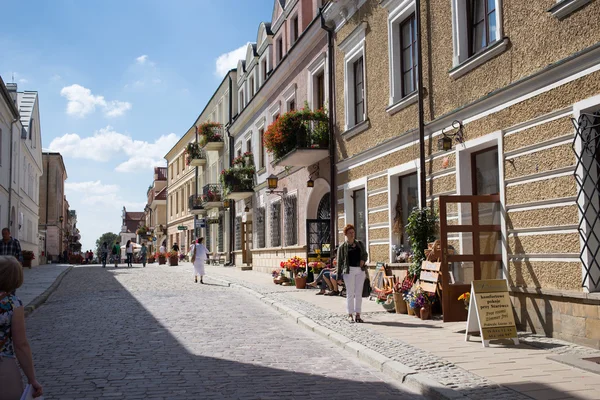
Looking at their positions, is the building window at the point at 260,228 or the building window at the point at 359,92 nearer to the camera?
the building window at the point at 359,92

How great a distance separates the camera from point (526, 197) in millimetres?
8562

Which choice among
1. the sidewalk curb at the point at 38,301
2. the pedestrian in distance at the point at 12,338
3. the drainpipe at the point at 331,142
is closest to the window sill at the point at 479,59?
the drainpipe at the point at 331,142

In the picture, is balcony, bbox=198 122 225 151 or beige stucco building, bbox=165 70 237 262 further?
balcony, bbox=198 122 225 151

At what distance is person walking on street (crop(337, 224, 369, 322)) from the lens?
33.6ft

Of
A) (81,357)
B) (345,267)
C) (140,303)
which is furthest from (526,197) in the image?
(140,303)

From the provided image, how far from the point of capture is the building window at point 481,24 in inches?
380

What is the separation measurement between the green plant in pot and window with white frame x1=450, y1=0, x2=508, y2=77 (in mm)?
2508

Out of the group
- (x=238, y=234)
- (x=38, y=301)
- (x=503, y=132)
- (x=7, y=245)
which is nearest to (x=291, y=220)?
(x=38, y=301)

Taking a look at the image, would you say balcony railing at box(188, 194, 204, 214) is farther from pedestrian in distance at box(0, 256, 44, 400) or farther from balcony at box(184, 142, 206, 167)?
pedestrian in distance at box(0, 256, 44, 400)

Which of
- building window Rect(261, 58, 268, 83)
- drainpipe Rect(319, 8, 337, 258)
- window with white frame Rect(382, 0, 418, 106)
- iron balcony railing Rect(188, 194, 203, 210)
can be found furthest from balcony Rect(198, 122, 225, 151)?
window with white frame Rect(382, 0, 418, 106)

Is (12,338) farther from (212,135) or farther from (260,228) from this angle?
(212,135)

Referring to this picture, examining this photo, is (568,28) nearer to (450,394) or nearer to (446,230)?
(446,230)

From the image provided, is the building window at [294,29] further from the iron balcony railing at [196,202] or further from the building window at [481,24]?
the iron balcony railing at [196,202]

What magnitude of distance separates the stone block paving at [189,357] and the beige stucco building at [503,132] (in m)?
2.85
